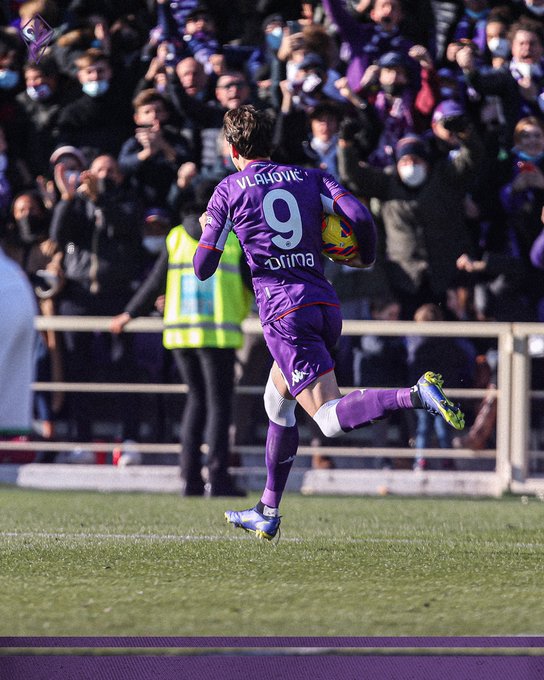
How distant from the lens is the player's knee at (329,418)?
6.27 meters

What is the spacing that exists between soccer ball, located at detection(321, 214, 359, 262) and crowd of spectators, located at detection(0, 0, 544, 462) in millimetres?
3899

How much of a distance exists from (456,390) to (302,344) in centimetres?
457

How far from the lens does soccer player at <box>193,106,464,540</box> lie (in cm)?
634

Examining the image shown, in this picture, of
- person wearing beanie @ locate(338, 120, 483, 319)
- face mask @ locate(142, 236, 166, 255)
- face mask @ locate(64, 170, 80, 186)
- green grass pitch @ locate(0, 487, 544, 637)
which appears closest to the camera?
green grass pitch @ locate(0, 487, 544, 637)

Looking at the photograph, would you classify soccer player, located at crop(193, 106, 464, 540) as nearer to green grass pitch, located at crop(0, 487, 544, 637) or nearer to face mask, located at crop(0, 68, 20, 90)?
green grass pitch, located at crop(0, 487, 544, 637)

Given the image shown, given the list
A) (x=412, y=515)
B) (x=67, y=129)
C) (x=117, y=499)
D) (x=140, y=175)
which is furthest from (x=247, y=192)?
(x=67, y=129)

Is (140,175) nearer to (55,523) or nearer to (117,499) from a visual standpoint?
(117,499)

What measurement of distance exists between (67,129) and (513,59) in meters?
3.73

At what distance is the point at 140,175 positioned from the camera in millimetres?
11180

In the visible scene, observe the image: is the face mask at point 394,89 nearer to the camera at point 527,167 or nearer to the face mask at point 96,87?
the camera at point 527,167

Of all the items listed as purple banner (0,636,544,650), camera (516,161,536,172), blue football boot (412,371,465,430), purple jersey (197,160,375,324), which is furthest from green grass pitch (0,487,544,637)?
camera (516,161,536,172)

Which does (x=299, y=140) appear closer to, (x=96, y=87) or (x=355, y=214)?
(x=96, y=87)

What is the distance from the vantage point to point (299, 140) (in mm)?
10828

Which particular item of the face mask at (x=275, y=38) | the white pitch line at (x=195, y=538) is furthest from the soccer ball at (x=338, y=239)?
the face mask at (x=275, y=38)
